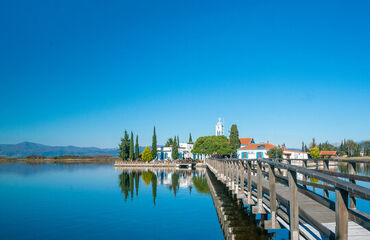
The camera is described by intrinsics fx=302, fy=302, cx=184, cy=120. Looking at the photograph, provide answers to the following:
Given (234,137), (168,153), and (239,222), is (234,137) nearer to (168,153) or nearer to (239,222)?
(168,153)

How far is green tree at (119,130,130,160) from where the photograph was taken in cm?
7237

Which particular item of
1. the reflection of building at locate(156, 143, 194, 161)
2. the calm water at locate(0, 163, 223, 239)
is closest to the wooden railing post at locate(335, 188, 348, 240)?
the calm water at locate(0, 163, 223, 239)

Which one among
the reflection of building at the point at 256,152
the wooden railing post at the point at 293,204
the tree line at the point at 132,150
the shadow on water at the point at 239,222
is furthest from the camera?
the tree line at the point at 132,150

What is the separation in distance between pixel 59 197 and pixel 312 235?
2411cm

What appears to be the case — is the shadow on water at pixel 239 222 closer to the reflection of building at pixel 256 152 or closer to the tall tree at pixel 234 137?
the reflection of building at pixel 256 152

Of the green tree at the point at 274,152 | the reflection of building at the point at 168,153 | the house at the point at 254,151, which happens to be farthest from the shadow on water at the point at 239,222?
the reflection of building at the point at 168,153

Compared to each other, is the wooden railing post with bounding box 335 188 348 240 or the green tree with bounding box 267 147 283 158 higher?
the wooden railing post with bounding box 335 188 348 240

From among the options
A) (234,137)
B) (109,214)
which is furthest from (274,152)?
(109,214)

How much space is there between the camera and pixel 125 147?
72.7m

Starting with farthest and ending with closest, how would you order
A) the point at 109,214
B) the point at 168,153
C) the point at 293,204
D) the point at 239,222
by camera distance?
1. the point at 168,153
2. the point at 109,214
3. the point at 239,222
4. the point at 293,204

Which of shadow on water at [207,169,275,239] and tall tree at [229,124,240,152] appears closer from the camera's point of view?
shadow on water at [207,169,275,239]

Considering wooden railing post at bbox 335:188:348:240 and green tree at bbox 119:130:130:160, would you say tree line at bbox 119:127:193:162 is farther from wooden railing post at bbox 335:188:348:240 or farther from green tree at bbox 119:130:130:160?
wooden railing post at bbox 335:188:348:240

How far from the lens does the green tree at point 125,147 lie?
72369mm

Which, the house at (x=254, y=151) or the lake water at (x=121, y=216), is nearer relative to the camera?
the lake water at (x=121, y=216)
